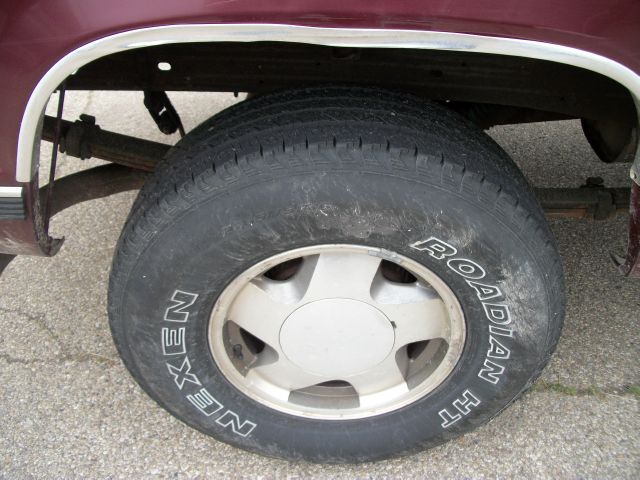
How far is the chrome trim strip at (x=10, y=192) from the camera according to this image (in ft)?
5.05

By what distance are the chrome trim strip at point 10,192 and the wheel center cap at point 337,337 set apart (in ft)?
2.69

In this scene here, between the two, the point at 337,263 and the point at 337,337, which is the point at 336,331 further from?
the point at 337,263

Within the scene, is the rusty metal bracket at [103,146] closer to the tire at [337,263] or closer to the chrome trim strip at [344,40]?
the tire at [337,263]

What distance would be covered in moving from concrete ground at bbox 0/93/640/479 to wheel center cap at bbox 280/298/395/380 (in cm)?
44

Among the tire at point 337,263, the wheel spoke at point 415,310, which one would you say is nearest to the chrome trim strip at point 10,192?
the tire at point 337,263

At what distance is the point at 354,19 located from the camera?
4.21 ft

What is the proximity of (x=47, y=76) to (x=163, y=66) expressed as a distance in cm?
70

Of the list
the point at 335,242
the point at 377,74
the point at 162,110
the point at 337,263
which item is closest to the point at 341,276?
the point at 337,263

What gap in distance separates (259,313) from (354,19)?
93 cm

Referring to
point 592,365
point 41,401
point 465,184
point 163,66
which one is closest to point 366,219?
point 465,184

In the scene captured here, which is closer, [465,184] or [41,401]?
[465,184]

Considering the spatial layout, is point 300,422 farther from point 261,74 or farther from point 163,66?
point 163,66

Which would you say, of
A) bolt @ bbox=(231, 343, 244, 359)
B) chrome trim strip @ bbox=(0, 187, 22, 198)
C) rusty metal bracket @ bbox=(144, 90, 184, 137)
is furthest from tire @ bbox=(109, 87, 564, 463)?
rusty metal bracket @ bbox=(144, 90, 184, 137)

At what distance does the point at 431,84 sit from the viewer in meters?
1.94
